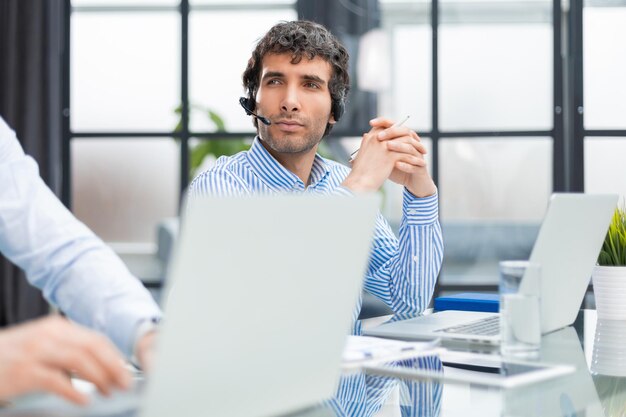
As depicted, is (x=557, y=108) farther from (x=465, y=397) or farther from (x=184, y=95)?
(x=465, y=397)

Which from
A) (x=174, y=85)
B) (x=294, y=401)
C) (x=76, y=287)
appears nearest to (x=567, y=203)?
(x=294, y=401)

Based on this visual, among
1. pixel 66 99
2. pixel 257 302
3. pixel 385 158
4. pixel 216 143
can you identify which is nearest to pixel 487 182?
pixel 216 143

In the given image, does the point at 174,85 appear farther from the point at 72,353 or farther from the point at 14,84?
the point at 72,353

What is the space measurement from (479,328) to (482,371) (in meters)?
0.38

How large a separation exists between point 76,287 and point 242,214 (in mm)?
544

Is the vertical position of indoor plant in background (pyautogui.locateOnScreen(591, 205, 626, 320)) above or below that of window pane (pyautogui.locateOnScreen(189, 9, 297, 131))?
below

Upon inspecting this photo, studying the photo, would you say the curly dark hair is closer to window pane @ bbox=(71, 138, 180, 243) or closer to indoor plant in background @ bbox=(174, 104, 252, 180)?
indoor plant in background @ bbox=(174, 104, 252, 180)

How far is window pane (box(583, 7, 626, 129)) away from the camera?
4.99 m

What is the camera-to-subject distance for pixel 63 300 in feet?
4.31

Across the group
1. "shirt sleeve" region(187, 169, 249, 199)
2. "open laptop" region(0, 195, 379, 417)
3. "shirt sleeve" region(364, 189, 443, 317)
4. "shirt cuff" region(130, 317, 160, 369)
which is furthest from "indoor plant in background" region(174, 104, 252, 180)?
"open laptop" region(0, 195, 379, 417)

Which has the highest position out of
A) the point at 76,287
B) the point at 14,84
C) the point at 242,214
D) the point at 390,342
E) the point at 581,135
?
the point at 14,84

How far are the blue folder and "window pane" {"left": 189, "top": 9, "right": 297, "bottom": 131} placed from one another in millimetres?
3060

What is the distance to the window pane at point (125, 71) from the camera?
523cm

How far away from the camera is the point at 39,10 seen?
5.05 metres
